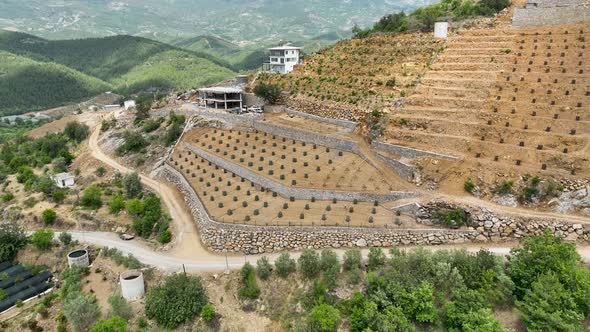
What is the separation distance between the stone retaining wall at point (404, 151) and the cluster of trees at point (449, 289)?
414 inches

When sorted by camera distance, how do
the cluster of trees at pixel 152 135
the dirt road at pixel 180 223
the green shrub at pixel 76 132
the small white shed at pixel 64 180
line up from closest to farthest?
the dirt road at pixel 180 223 → the small white shed at pixel 64 180 → the cluster of trees at pixel 152 135 → the green shrub at pixel 76 132

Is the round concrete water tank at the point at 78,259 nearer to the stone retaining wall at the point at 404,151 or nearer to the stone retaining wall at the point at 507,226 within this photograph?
the stone retaining wall at the point at 404,151

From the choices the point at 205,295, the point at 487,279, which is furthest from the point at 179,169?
the point at 487,279

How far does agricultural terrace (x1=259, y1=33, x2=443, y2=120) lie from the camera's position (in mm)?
43031

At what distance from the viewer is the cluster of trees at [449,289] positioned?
794 inches

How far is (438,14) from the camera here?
182ft

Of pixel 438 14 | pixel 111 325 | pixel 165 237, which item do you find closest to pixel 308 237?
pixel 165 237

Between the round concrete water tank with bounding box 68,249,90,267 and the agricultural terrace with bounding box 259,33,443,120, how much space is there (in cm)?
2927

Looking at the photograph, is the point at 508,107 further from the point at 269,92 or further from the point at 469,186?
the point at 269,92

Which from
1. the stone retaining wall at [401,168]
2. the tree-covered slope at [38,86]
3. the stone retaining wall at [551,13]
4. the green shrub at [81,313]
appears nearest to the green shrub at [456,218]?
the stone retaining wall at [401,168]

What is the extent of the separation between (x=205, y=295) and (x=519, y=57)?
3942cm

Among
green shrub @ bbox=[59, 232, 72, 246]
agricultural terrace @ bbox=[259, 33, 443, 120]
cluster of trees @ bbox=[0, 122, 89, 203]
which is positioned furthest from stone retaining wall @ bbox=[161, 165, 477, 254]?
cluster of trees @ bbox=[0, 122, 89, 203]

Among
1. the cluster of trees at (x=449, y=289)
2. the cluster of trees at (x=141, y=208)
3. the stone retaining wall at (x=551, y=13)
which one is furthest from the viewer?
the stone retaining wall at (x=551, y=13)

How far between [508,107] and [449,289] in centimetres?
2027
